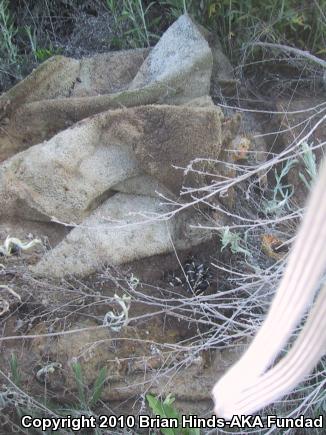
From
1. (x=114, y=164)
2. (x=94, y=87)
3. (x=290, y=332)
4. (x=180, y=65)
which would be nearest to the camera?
(x=290, y=332)

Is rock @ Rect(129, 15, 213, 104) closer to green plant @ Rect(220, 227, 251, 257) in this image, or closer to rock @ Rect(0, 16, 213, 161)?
rock @ Rect(0, 16, 213, 161)

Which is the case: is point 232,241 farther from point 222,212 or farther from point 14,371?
point 14,371

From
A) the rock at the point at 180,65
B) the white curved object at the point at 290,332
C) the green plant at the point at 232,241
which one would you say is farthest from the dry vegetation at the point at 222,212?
the white curved object at the point at 290,332

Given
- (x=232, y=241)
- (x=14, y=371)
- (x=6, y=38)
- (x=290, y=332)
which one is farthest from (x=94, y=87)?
(x=290, y=332)

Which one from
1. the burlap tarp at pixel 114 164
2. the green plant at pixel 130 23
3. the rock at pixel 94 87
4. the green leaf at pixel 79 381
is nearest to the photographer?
the green leaf at pixel 79 381

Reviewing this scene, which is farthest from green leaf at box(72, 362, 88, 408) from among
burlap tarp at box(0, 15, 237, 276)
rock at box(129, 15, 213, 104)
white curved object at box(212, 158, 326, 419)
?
rock at box(129, 15, 213, 104)

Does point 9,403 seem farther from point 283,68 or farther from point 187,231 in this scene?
point 283,68

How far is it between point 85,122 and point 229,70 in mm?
549

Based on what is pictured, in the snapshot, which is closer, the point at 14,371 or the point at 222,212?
the point at 14,371

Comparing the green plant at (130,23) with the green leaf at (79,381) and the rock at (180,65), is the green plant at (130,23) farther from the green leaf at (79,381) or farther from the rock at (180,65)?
the green leaf at (79,381)

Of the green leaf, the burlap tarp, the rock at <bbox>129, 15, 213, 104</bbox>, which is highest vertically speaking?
→ the rock at <bbox>129, 15, 213, 104</bbox>

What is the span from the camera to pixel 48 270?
1378mm

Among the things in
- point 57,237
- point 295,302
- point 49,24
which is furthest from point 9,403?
point 49,24

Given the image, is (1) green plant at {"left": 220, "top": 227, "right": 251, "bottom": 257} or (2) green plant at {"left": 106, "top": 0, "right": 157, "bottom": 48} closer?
(1) green plant at {"left": 220, "top": 227, "right": 251, "bottom": 257}
